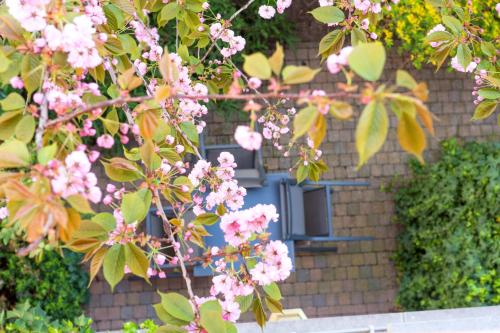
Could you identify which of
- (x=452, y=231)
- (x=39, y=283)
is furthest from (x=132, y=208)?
(x=452, y=231)

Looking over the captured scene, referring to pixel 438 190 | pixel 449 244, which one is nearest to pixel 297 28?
pixel 438 190

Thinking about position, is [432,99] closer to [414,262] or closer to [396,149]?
Result: [396,149]

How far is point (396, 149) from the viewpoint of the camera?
534cm

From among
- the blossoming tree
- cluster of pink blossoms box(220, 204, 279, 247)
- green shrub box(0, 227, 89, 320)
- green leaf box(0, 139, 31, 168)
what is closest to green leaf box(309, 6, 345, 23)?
the blossoming tree

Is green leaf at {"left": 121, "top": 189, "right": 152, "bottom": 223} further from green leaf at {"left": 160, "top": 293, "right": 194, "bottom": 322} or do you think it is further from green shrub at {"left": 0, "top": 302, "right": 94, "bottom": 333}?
green shrub at {"left": 0, "top": 302, "right": 94, "bottom": 333}

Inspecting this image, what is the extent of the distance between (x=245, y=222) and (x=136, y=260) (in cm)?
30

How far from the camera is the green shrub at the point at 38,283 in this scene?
4.43m

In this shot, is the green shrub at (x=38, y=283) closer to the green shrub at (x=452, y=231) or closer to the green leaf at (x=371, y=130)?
the green shrub at (x=452, y=231)

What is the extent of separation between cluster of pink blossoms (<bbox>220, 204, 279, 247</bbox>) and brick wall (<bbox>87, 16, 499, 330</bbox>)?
3.24 meters

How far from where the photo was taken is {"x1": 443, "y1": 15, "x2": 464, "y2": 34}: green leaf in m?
2.33

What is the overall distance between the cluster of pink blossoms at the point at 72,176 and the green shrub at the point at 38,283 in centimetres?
327

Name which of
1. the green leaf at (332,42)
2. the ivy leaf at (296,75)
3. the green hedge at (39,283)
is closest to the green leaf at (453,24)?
the green leaf at (332,42)

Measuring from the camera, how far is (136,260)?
1.58 m

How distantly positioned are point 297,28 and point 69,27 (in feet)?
13.8
